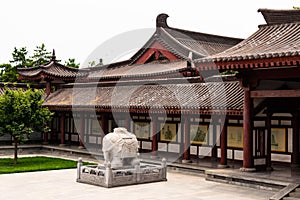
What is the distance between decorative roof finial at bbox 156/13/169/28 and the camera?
27.8 m

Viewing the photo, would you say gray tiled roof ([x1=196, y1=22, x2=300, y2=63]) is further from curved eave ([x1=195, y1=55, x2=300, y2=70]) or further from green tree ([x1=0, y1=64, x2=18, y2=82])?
green tree ([x1=0, y1=64, x2=18, y2=82])

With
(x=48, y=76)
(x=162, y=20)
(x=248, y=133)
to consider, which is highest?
(x=162, y=20)

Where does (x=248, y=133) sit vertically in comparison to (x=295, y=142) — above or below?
above

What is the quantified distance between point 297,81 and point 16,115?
46.0 feet

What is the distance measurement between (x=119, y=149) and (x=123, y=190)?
2.35 m

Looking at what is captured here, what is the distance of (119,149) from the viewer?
1727 cm

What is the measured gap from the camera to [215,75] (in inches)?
885

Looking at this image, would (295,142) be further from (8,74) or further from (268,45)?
(8,74)

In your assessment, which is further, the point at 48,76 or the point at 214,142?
the point at 48,76

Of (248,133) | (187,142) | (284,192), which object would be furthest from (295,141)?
(284,192)

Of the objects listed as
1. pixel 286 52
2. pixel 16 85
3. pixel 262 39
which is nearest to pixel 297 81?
pixel 262 39

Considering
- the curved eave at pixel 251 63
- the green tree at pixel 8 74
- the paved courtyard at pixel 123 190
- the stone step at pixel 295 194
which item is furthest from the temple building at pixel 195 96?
the green tree at pixel 8 74

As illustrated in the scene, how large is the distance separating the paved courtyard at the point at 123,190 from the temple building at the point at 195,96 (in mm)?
2058

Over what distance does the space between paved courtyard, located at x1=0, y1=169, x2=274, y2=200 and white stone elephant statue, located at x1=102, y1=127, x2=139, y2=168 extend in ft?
5.03
